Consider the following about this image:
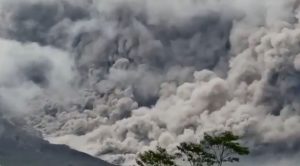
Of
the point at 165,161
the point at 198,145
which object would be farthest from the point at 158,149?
the point at 198,145

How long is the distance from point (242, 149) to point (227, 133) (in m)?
3.01

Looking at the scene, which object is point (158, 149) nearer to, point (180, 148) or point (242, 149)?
point (180, 148)

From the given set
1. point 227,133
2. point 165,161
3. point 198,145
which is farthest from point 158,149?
point 227,133

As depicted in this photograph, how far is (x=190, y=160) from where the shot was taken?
8369 cm

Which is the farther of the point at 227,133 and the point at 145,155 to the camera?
the point at 145,155

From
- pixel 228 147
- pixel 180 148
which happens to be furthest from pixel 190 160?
pixel 228 147

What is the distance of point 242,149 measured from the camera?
7762 cm

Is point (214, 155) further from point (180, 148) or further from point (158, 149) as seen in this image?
point (158, 149)

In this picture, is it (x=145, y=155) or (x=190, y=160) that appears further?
(x=145, y=155)

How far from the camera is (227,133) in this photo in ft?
254

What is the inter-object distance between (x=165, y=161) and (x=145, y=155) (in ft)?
15.3

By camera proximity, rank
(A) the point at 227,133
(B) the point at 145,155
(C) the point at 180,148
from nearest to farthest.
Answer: (A) the point at 227,133 < (C) the point at 180,148 < (B) the point at 145,155

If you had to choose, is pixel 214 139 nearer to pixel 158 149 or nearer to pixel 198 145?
pixel 198 145

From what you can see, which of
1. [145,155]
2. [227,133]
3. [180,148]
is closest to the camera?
[227,133]
